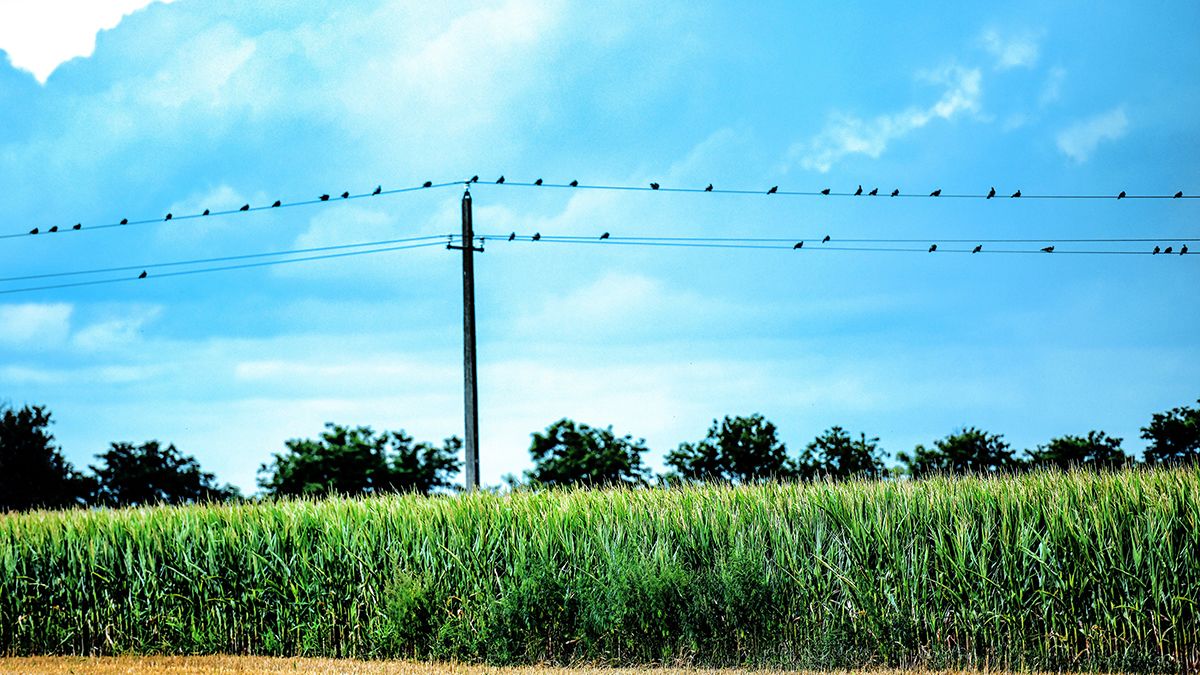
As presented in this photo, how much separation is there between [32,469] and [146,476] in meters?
3.98

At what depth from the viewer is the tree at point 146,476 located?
3200 cm

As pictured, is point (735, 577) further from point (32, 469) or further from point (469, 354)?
point (32, 469)

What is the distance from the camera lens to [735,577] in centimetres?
1230

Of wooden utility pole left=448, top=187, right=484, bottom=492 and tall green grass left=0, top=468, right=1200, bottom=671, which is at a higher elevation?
wooden utility pole left=448, top=187, right=484, bottom=492

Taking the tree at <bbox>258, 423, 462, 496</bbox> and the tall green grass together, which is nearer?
the tall green grass

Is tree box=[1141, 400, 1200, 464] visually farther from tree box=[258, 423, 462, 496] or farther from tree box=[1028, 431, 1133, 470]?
tree box=[258, 423, 462, 496]

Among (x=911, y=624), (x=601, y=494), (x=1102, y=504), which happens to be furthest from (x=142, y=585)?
(x=1102, y=504)

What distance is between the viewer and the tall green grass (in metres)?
12.1

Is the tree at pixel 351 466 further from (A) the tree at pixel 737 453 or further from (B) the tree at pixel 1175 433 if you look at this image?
(B) the tree at pixel 1175 433

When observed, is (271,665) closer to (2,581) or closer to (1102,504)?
(2,581)

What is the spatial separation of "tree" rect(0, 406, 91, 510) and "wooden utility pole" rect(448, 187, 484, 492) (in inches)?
762

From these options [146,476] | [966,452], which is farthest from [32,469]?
[966,452]

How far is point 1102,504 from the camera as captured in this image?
12.5 m

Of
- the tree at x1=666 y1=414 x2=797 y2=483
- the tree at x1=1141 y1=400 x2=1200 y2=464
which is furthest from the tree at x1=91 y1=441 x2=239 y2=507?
the tree at x1=1141 y1=400 x2=1200 y2=464
